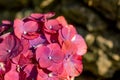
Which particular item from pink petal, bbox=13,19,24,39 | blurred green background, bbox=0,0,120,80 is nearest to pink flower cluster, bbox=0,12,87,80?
pink petal, bbox=13,19,24,39

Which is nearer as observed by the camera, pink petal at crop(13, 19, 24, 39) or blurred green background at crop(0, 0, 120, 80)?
pink petal at crop(13, 19, 24, 39)

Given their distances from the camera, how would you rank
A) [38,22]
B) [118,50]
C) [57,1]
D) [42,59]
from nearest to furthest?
1. [42,59]
2. [38,22]
3. [118,50]
4. [57,1]

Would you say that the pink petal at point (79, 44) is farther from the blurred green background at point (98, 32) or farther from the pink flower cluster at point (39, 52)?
the blurred green background at point (98, 32)

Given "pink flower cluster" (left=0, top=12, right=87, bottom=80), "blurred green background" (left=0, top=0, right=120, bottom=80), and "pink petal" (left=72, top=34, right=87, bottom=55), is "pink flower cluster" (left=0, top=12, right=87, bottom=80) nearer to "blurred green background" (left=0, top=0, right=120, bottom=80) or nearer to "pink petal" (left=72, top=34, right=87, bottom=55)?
"pink petal" (left=72, top=34, right=87, bottom=55)

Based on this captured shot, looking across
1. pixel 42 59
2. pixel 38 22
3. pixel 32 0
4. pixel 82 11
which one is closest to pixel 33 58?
pixel 42 59

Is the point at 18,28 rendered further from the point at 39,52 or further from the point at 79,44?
the point at 79,44

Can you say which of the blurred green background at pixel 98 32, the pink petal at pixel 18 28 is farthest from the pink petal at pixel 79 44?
the blurred green background at pixel 98 32

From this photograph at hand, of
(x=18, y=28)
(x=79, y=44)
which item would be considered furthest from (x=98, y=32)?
(x=18, y=28)

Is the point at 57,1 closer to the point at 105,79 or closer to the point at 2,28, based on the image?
the point at 105,79
